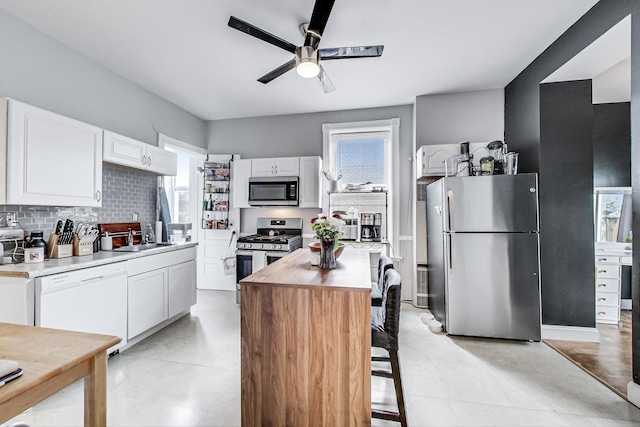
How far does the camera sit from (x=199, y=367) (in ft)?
7.91

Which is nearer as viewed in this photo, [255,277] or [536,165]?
[255,277]

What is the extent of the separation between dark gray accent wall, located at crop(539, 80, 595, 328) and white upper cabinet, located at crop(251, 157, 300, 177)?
2.99 meters

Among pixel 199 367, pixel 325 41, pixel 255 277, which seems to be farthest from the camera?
pixel 325 41

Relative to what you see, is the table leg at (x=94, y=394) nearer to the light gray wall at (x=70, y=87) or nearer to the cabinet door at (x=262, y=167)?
the light gray wall at (x=70, y=87)

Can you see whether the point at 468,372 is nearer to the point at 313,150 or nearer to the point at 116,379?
the point at 116,379

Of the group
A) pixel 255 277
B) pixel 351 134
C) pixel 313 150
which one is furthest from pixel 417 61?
pixel 255 277

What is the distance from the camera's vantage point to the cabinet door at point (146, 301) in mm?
2684

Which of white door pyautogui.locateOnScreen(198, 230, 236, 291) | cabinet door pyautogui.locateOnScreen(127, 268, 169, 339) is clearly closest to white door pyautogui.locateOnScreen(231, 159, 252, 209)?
white door pyautogui.locateOnScreen(198, 230, 236, 291)

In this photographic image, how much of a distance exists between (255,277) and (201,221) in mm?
3448

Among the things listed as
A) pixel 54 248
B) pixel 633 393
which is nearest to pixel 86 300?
pixel 54 248

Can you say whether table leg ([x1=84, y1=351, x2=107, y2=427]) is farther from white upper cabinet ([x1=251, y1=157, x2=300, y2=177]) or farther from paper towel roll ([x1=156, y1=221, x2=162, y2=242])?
white upper cabinet ([x1=251, y1=157, x2=300, y2=177])

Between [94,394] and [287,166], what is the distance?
360 centimetres

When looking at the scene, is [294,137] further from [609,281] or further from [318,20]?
[609,281]

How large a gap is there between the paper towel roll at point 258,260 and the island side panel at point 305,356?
93.8 inches
